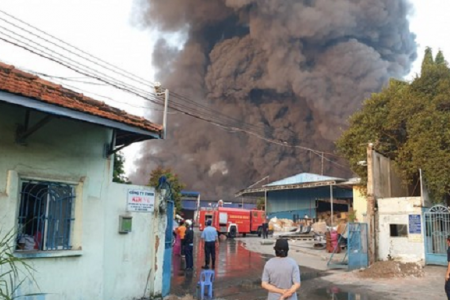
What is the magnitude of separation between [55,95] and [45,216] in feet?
5.70

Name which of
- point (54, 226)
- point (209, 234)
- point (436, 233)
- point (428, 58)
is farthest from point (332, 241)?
point (54, 226)

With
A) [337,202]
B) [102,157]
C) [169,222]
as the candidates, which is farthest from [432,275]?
[337,202]

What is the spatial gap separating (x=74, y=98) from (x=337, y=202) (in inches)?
1259

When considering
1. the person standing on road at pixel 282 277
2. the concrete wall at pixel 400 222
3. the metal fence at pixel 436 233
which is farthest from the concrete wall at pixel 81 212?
the metal fence at pixel 436 233

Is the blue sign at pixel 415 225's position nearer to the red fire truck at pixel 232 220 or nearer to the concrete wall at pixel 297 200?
the red fire truck at pixel 232 220

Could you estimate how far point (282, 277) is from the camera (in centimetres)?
413

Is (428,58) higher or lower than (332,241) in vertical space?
higher

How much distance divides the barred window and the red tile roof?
48.6 inches

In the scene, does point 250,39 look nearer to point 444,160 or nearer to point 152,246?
point 444,160

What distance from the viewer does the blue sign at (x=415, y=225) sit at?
1286cm

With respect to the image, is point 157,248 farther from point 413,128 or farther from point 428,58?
point 428,58

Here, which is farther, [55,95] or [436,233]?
[436,233]

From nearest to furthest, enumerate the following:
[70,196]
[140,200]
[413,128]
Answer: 1. [70,196]
2. [140,200]
3. [413,128]

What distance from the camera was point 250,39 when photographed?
174 ft
